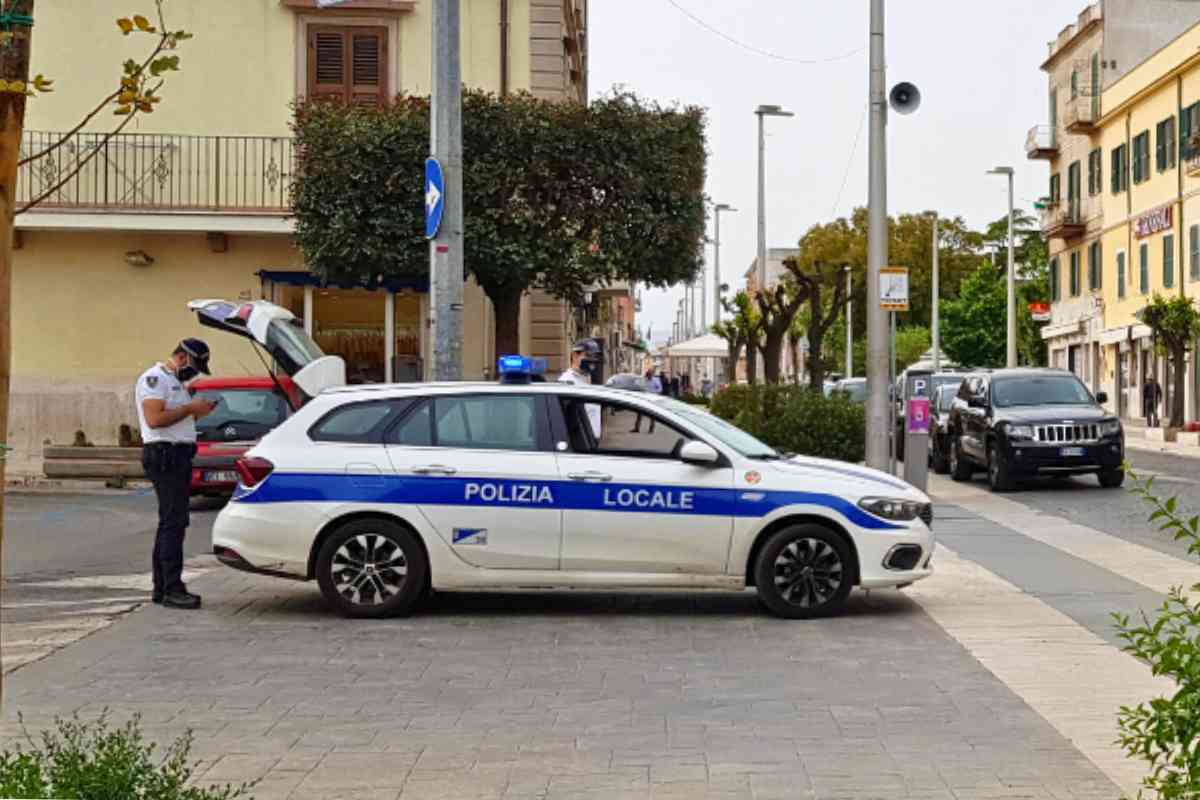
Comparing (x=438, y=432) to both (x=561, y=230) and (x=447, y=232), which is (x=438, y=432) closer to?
(x=447, y=232)

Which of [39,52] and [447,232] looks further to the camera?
[39,52]

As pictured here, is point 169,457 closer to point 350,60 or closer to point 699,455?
point 699,455

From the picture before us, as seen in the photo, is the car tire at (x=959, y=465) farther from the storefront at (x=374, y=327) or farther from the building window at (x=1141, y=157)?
the building window at (x=1141, y=157)

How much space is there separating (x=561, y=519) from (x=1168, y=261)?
43.3 metres

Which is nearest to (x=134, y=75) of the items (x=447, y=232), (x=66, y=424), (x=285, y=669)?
(x=285, y=669)

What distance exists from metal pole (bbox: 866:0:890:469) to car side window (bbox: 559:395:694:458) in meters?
9.11

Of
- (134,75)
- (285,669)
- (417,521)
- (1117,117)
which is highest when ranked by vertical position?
(1117,117)

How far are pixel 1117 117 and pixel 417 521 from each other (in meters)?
50.0

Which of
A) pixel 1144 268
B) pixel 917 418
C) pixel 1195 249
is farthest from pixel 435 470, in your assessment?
pixel 1144 268

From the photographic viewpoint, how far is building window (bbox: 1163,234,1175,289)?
4981 centimetres

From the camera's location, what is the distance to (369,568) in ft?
35.8

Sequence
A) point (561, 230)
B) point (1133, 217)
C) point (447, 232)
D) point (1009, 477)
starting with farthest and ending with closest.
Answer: point (1133, 217)
point (561, 230)
point (1009, 477)
point (447, 232)

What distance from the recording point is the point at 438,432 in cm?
1116

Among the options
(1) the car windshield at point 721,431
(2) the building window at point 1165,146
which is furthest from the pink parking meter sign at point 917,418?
(2) the building window at point 1165,146
